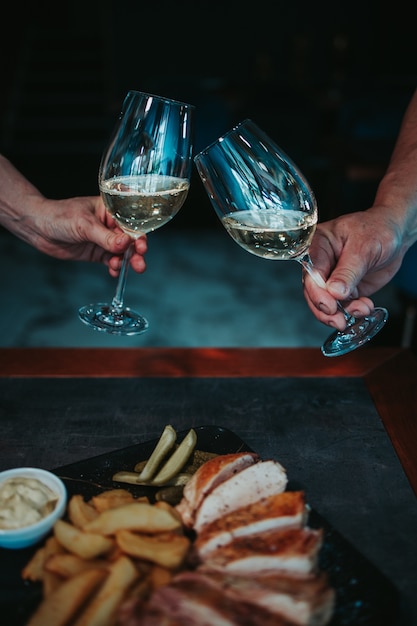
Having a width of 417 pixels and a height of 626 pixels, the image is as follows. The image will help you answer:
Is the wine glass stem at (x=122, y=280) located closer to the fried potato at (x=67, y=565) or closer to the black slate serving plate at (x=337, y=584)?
the black slate serving plate at (x=337, y=584)

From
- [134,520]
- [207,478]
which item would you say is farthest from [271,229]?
[134,520]

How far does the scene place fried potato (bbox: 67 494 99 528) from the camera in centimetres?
107

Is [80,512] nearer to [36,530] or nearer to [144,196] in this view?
[36,530]

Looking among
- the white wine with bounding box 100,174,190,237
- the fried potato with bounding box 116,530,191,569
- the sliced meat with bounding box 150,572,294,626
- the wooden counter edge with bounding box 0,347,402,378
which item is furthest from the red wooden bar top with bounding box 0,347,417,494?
the sliced meat with bounding box 150,572,294,626

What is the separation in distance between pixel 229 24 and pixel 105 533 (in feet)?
29.6

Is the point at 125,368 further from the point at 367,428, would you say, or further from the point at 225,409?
the point at 367,428

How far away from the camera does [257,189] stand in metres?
1.33

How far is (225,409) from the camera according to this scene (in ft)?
5.18

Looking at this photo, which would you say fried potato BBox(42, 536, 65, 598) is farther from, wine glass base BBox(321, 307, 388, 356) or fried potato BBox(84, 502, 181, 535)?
wine glass base BBox(321, 307, 388, 356)

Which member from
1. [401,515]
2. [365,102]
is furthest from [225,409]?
[365,102]

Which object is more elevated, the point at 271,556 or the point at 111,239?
the point at 111,239

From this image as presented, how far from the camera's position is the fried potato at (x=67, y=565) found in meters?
0.97

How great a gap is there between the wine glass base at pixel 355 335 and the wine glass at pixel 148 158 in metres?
0.49

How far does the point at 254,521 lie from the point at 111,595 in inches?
10.2
